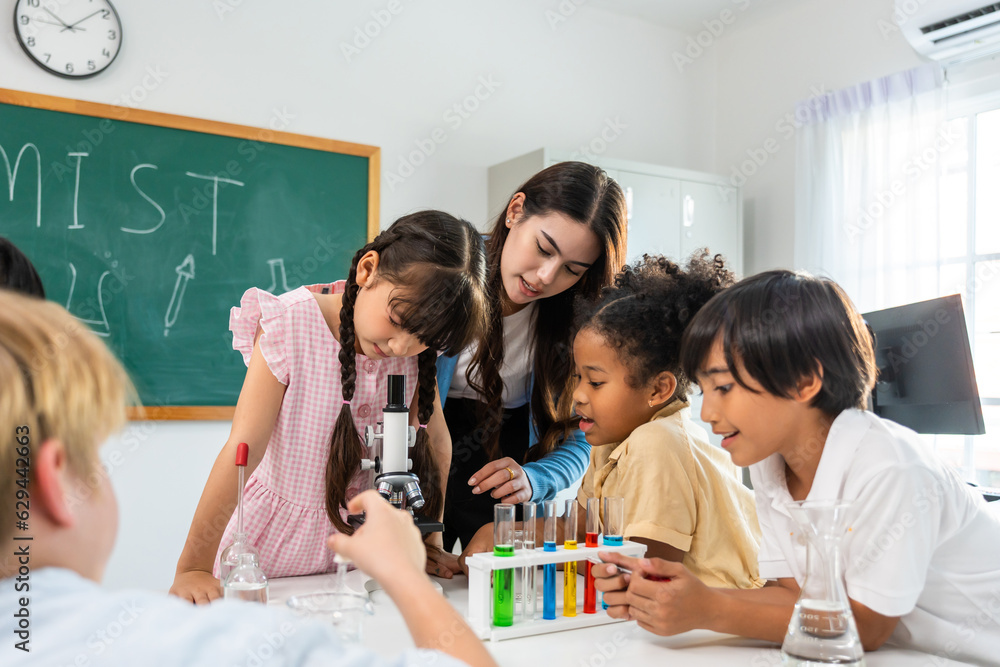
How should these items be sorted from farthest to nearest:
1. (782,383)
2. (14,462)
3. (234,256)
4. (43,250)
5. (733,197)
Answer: (733,197) < (234,256) < (43,250) < (782,383) < (14,462)

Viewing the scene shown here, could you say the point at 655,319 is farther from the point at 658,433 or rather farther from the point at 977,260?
the point at 977,260

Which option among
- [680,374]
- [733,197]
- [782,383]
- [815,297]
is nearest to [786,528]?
[782,383]

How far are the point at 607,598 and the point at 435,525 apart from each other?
0.86 feet

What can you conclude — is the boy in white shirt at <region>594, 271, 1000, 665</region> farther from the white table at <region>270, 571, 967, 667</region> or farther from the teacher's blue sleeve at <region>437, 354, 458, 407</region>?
the teacher's blue sleeve at <region>437, 354, 458, 407</region>

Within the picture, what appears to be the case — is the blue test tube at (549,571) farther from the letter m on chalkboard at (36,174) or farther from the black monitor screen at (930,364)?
the letter m on chalkboard at (36,174)

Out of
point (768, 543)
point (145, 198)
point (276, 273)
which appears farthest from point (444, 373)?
point (145, 198)

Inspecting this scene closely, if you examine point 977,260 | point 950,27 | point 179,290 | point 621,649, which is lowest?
point 621,649

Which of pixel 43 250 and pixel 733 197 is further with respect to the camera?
pixel 733 197

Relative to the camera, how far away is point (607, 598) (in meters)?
1.05

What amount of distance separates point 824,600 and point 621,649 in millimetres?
278

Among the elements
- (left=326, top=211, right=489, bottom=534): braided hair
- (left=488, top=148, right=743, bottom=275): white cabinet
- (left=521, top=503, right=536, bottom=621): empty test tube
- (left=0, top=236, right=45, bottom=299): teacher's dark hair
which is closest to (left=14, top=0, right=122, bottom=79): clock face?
(left=488, top=148, right=743, bottom=275): white cabinet

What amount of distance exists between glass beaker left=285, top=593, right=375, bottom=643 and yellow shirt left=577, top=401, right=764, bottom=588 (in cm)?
48

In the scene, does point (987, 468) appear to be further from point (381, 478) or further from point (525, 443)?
point (381, 478)

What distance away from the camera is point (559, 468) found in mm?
1561
